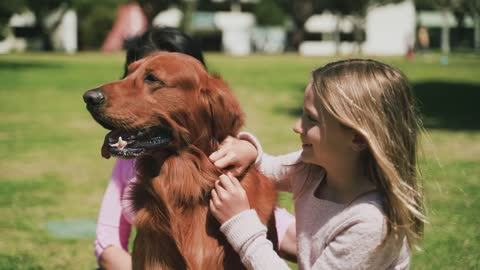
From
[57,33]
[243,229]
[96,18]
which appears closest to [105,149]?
[243,229]

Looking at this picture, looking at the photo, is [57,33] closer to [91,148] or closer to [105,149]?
[91,148]

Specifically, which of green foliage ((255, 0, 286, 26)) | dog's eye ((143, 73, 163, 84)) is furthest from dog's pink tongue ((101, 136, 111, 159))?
green foliage ((255, 0, 286, 26))

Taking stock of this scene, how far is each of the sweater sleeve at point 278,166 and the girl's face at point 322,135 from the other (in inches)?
17.3

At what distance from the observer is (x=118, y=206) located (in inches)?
161

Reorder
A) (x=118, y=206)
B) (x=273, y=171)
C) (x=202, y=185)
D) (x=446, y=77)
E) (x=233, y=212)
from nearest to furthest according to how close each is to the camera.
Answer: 1. (x=233, y=212)
2. (x=202, y=185)
3. (x=273, y=171)
4. (x=118, y=206)
5. (x=446, y=77)

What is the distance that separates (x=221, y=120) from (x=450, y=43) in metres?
86.4

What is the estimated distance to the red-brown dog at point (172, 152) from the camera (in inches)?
115

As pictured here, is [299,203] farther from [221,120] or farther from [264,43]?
[264,43]

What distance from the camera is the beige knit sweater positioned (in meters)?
2.69

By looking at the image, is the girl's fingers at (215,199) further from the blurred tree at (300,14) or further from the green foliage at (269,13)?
the green foliage at (269,13)

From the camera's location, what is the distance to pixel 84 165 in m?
9.58

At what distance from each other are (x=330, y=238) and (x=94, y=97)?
4.18 ft

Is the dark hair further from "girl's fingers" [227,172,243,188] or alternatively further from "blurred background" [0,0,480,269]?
"girl's fingers" [227,172,243,188]

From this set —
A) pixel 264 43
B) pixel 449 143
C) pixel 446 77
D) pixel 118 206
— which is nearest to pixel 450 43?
pixel 264 43
